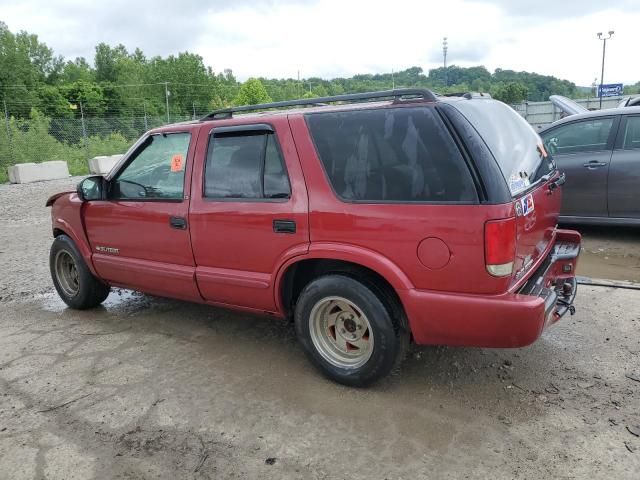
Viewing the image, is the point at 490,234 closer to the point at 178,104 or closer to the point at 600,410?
the point at 600,410

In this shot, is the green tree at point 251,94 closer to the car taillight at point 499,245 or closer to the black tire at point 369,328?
the black tire at point 369,328

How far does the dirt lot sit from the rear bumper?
48 centimetres

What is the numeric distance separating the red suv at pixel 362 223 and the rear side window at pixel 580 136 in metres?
3.11

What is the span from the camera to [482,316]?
278 cm

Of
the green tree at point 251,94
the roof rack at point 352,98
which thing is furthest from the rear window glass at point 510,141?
the green tree at point 251,94

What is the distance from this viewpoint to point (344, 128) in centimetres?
315

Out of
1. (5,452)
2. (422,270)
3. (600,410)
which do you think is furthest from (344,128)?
(5,452)

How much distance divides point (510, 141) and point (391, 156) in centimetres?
80

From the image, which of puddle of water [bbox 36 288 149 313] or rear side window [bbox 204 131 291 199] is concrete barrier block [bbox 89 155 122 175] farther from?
rear side window [bbox 204 131 291 199]

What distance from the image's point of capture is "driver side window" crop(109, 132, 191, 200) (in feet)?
12.9

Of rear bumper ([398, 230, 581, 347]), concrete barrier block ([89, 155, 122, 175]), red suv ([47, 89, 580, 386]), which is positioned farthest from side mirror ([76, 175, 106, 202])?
concrete barrier block ([89, 155, 122, 175])

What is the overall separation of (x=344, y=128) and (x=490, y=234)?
109 centimetres

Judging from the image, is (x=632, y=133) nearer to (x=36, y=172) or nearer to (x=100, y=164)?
(x=36, y=172)

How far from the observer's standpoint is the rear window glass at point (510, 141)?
2.90 meters
